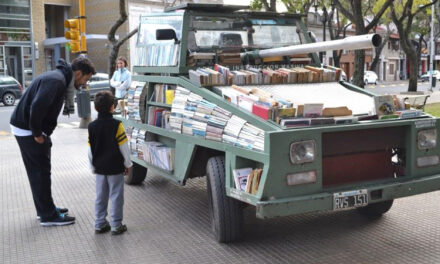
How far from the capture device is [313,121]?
15.7 feet

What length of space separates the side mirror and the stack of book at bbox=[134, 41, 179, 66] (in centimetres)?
13

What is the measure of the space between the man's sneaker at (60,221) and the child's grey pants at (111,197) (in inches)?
21.4

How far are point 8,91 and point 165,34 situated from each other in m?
21.9

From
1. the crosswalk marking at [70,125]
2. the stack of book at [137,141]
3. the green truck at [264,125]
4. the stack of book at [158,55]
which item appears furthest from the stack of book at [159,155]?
the crosswalk marking at [70,125]

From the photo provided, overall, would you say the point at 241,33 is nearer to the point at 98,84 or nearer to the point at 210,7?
the point at 210,7

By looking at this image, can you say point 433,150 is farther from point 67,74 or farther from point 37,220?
point 37,220

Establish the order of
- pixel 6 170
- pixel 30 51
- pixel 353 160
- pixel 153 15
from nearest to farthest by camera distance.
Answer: pixel 353 160 < pixel 153 15 < pixel 6 170 < pixel 30 51

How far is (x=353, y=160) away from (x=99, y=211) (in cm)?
268

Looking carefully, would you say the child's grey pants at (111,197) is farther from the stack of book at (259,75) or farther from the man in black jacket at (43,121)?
the stack of book at (259,75)

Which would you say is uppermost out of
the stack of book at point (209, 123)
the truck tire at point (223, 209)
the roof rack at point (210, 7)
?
the roof rack at point (210, 7)

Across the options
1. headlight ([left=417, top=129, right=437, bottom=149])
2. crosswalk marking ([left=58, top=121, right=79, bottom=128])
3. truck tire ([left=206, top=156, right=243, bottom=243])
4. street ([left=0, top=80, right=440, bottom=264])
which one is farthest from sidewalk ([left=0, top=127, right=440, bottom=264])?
crosswalk marking ([left=58, top=121, right=79, bottom=128])

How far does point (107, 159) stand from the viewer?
5652 millimetres

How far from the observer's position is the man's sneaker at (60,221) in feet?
20.1

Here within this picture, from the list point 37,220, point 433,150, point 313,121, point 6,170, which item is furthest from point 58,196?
point 433,150
